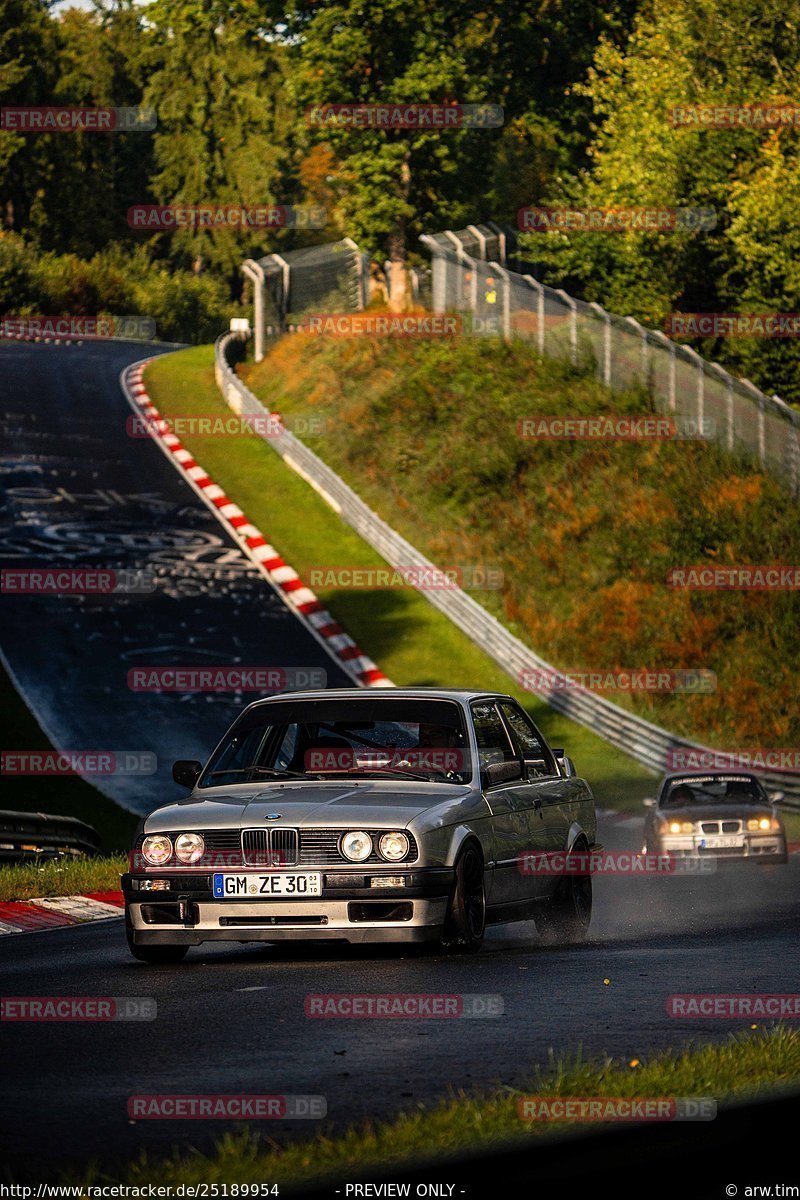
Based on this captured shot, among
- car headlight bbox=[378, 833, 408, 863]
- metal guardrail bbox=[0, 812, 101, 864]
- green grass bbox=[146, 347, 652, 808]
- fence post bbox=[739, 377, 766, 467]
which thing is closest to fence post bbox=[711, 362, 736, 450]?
fence post bbox=[739, 377, 766, 467]

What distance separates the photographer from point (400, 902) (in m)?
9.72

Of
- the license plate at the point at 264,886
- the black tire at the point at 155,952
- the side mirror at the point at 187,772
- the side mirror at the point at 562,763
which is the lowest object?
the black tire at the point at 155,952

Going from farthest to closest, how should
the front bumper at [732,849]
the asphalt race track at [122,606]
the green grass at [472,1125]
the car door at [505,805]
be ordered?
the asphalt race track at [122,606] → the front bumper at [732,849] → the car door at [505,805] → the green grass at [472,1125]

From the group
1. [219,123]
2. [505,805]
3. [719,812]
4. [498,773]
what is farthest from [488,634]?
[219,123]

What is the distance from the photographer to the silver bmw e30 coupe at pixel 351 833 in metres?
9.76

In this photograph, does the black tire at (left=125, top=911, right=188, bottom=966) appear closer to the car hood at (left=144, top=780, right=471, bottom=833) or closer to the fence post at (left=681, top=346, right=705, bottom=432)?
the car hood at (left=144, top=780, right=471, bottom=833)

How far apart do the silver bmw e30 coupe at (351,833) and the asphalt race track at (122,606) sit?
10769mm

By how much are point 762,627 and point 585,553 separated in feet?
13.8

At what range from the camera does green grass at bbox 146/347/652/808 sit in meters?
26.0

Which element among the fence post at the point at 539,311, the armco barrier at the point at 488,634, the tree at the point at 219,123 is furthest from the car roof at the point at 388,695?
the tree at the point at 219,123

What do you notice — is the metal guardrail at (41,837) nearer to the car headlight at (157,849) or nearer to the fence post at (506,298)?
the car headlight at (157,849)

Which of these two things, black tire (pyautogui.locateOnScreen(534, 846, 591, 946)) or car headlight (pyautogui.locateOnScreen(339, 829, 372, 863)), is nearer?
car headlight (pyautogui.locateOnScreen(339, 829, 372, 863))

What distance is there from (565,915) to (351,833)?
257 centimetres

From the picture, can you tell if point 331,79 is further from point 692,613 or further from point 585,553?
point 692,613
